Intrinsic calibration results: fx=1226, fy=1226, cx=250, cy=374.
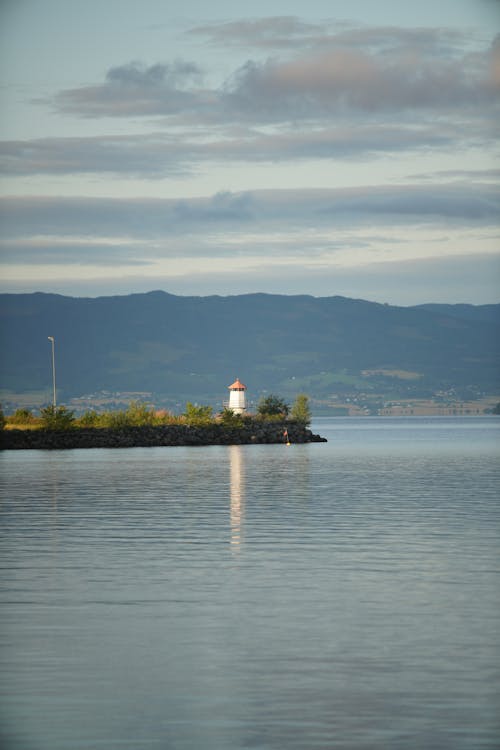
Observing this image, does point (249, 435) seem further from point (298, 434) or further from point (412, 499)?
point (412, 499)

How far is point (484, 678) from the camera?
51.8ft

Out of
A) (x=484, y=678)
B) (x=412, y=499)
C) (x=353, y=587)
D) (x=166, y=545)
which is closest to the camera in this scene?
(x=484, y=678)

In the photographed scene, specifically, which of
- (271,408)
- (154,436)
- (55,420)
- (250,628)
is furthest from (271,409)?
(250,628)

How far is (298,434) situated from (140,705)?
12099 centimetres

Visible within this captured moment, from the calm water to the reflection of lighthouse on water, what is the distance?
0.82ft

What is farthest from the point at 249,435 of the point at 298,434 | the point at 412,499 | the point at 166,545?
the point at 166,545

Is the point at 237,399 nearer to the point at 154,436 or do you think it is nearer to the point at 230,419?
the point at 230,419

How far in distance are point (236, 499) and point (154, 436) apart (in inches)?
2879

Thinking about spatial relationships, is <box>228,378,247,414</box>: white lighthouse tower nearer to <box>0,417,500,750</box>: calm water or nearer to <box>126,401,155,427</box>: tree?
<box>126,401,155,427</box>: tree

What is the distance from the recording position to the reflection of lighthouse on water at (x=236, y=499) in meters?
34.4

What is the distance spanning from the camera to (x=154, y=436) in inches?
4771

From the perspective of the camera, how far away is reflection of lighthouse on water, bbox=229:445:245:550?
34.4 metres

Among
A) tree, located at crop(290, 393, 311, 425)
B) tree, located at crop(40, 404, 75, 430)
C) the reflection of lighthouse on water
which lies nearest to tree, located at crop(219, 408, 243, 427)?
tree, located at crop(290, 393, 311, 425)

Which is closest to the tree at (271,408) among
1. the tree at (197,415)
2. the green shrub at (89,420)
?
the tree at (197,415)
